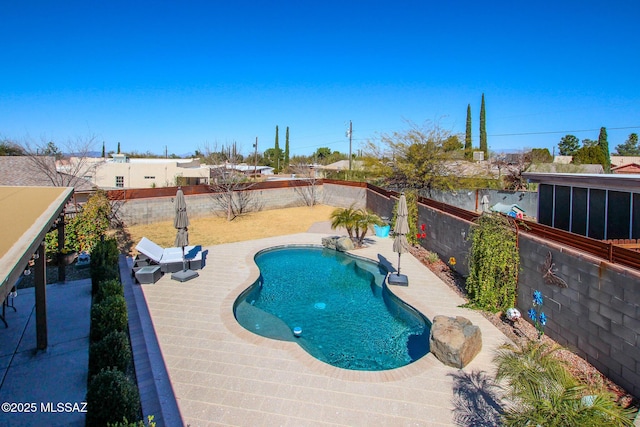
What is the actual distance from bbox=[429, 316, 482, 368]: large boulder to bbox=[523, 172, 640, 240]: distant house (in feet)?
18.6

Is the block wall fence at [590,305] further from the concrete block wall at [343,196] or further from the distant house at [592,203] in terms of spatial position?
the concrete block wall at [343,196]

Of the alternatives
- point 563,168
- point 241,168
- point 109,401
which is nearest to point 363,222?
point 109,401

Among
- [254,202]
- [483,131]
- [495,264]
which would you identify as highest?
[483,131]

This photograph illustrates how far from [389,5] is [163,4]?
11886 millimetres

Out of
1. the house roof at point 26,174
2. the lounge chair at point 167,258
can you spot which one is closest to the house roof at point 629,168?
the lounge chair at point 167,258

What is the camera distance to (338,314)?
9.54m

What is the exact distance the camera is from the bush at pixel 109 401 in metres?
4.30

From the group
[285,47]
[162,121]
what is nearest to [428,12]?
[285,47]

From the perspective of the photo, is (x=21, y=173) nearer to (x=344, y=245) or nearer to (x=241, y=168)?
(x=344, y=245)

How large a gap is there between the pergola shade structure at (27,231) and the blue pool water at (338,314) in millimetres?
4145

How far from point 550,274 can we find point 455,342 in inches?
105

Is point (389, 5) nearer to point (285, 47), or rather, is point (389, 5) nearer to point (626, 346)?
point (285, 47)

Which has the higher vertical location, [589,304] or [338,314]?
[589,304]

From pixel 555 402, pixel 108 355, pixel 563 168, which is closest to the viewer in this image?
pixel 555 402
